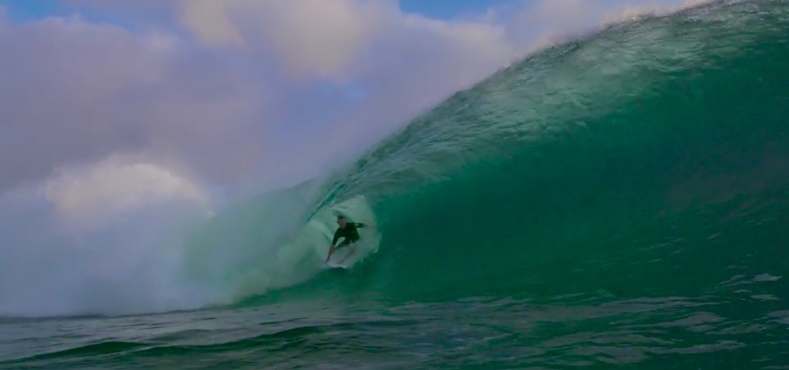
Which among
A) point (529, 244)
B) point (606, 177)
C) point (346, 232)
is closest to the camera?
point (529, 244)

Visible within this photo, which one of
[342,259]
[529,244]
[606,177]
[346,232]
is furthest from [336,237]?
[606,177]

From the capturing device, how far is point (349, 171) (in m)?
11.7

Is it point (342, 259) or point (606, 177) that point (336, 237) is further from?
point (606, 177)

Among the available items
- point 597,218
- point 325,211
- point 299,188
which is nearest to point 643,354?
point 597,218

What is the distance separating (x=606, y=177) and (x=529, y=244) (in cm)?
152

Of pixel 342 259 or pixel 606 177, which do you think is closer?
pixel 606 177

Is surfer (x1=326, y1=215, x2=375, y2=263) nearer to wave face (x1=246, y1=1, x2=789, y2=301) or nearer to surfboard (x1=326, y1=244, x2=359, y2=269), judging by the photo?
surfboard (x1=326, y1=244, x2=359, y2=269)

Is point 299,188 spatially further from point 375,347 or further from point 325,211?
point 375,347

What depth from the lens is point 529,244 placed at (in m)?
7.32

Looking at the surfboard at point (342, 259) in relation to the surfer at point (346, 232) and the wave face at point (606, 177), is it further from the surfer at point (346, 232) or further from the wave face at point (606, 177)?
the wave face at point (606, 177)

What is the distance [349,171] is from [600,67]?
4.28 m

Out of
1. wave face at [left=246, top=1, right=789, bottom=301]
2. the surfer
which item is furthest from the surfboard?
wave face at [left=246, top=1, right=789, bottom=301]

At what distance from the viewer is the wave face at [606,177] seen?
20.3 ft

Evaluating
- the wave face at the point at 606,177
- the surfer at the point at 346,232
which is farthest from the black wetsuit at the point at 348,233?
the wave face at the point at 606,177
